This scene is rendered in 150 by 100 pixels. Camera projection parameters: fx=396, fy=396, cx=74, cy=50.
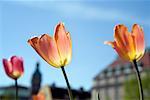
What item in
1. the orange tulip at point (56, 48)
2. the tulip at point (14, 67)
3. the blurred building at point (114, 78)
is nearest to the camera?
the orange tulip at point (56, 48)

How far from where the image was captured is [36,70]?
53.7m

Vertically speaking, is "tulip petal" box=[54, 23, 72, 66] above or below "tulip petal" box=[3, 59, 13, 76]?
below

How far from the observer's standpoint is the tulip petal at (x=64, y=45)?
3.61 feet

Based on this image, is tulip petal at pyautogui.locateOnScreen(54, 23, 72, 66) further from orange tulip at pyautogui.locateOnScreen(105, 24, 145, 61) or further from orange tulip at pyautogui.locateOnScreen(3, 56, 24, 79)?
orange tulip at pyautogui.locateOnScreen(3, 56, 24, 79)

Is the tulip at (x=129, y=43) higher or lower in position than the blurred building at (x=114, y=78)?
lower

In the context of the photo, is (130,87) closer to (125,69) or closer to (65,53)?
(125,69)

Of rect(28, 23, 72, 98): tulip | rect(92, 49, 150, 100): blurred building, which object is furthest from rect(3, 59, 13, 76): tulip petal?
rect(92, 49, 150, 100): blurred building

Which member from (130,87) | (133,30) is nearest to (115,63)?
(130,87)

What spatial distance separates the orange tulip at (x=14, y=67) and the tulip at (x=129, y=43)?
52 centimetres

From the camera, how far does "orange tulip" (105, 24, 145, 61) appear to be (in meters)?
1.13

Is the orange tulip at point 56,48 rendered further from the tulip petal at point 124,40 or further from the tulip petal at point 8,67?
the tulip petal at point 8,67

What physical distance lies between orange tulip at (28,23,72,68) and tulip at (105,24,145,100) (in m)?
0.14

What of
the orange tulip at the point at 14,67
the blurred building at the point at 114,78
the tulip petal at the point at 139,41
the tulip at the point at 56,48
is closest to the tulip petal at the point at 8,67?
the orange tulip at the point at 14,67

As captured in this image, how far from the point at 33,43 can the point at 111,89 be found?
52.8 meters
